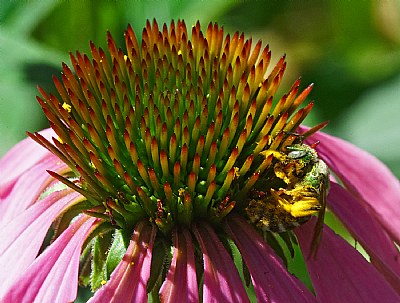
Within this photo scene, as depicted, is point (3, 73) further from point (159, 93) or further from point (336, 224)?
point (336, 224)

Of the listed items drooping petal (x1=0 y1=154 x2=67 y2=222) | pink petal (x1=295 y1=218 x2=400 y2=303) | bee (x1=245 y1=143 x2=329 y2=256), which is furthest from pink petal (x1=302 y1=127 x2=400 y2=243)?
drooping petal (x1=0 y1=154 x2=67 y2=222)

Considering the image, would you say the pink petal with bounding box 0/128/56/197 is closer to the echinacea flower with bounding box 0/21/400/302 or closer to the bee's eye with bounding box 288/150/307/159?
the echinacea flower with bounding box 0/21/400/302

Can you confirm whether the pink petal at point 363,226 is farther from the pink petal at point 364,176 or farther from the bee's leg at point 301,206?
the bee's leg at point 301,206

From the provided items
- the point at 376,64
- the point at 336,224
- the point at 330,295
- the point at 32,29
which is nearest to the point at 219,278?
the point at 330,295

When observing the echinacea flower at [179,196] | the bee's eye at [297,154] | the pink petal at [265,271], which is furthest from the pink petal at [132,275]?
the bee's eye at [297,154]

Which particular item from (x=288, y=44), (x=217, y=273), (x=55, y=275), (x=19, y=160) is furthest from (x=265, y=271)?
(x=288, y=44)

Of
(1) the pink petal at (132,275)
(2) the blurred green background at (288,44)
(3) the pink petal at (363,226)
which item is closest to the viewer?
(1) the pink petal at (132,275)
